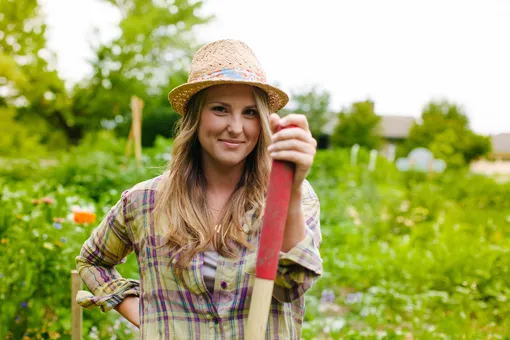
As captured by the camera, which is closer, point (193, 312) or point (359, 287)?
point (193, 312)

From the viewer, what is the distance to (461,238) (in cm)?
548

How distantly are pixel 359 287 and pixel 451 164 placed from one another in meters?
13.3

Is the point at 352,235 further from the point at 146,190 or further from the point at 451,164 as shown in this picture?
the point at 451,164

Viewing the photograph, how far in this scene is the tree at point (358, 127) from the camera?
28734 mm

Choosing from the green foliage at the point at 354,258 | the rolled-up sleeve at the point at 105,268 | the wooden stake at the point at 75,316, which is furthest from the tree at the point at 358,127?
the rolled-up sleeve at the point at 105,268

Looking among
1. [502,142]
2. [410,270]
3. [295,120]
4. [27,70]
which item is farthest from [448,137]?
[502,142]

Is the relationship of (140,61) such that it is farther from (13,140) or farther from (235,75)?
(235,75)

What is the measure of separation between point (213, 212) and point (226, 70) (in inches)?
16.3

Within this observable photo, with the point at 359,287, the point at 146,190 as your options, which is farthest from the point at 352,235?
the point at 146,190

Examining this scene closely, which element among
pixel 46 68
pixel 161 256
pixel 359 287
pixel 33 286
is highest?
pixel 46 68

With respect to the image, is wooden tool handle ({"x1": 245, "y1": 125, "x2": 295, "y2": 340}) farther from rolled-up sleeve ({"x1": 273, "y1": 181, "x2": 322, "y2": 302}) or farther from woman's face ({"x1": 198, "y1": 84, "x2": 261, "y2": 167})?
woman's face ({"x1": 198, "y1": 84, "x2": 261, "y2": 167})

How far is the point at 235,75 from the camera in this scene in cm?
129

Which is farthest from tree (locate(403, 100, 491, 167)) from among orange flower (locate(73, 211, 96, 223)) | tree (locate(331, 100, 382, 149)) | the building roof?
the building roof

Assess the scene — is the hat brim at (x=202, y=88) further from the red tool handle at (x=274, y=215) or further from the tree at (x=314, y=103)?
the tree at (x=314, y=103)
